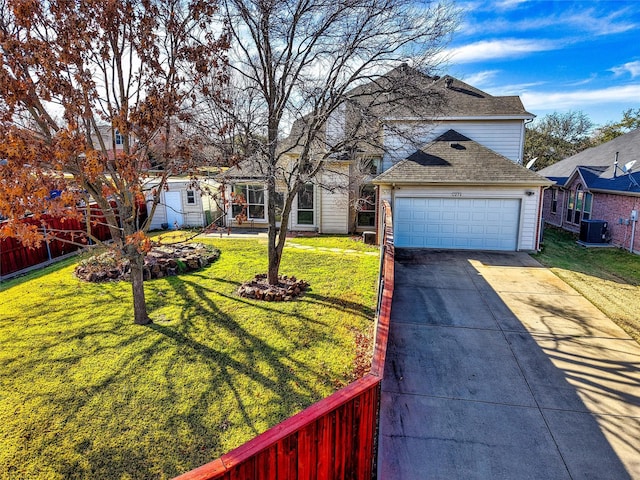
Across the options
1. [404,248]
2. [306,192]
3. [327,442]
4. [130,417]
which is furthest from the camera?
[306,192]

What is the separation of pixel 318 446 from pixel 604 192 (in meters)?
18.1

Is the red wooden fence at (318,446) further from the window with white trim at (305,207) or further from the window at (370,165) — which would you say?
the window with white trim at (305,207)

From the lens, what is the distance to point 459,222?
536 inches

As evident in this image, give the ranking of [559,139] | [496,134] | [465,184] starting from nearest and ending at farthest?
[465,184] → [496,134] → [559,139]

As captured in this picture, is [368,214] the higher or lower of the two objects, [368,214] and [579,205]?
the lower

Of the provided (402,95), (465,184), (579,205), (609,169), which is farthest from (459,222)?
(609,169)

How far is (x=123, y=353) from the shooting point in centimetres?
611

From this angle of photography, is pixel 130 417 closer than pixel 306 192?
Yes

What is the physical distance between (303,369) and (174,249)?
8648 millimetres

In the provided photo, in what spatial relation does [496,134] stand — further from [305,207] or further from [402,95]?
[402,95]

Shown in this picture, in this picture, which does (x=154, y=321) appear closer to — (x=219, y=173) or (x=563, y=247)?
(x=219, y=173)

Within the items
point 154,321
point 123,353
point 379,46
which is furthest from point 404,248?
point 123,353

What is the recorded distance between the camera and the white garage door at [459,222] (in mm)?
13383

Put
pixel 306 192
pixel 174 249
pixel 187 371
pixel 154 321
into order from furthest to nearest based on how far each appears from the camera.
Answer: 1. pixel 306 192
2. pixel 174 249
3. pixel 154 321
4. pixel 187 371
